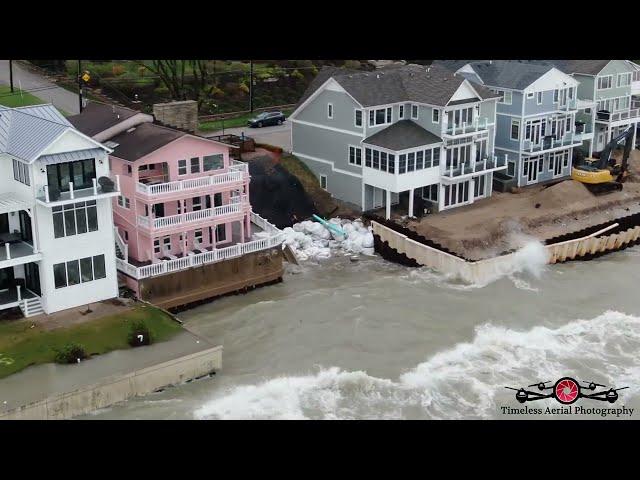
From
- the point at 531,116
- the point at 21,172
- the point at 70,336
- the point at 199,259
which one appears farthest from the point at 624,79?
the point at 70,336

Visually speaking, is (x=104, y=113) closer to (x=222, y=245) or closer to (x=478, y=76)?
(x=222, y=245)

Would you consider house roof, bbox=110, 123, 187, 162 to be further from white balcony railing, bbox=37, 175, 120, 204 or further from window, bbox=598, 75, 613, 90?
window, bbox=598, 75, 613, 90

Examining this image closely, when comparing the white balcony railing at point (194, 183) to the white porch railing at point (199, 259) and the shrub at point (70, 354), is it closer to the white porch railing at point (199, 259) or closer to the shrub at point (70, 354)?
the white porch railing at point (199, 259)

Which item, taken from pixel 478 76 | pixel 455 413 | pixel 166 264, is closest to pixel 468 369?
pixel 455 413

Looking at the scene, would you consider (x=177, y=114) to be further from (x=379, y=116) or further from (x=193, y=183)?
(x=379, y=116)

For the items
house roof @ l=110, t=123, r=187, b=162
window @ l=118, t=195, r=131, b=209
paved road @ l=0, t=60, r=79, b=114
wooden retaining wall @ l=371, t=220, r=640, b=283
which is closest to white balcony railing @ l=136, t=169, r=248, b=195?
window @ l=118, t=195, r=131, b=209

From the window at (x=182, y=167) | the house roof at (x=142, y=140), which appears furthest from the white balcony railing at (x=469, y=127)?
the house roof at (x=142, y=140)

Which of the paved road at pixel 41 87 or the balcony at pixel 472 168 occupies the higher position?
the paved road at pixel 41 87
